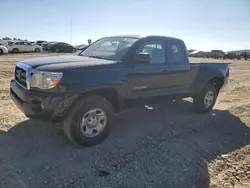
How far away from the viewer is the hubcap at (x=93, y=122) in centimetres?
427

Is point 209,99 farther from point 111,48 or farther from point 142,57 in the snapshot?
point 111,48

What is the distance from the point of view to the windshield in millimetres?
4922

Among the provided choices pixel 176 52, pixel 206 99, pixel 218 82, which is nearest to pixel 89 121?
pixel 176 52

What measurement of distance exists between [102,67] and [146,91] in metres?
1.12

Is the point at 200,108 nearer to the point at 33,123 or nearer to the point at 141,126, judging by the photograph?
the point at 141,126

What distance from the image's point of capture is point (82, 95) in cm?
415

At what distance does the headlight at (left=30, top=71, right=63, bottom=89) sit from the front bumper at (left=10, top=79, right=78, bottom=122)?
118mm

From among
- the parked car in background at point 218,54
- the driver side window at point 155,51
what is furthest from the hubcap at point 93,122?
the parked car in background at point 218,54

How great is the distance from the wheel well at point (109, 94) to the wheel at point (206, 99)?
2573mm

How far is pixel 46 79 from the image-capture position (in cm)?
393

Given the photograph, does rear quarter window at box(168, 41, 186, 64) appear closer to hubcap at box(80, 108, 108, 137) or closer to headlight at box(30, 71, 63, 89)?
hubcap at box(80, 108, 108, 137)

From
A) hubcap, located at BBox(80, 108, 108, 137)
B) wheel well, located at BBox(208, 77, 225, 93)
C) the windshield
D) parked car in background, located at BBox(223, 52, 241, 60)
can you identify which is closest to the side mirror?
the windshield

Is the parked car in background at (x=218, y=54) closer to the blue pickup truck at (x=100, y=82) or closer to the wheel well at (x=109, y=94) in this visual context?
the blue pickup truck at (x=100, y=82)

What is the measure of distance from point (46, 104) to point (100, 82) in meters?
0.89
